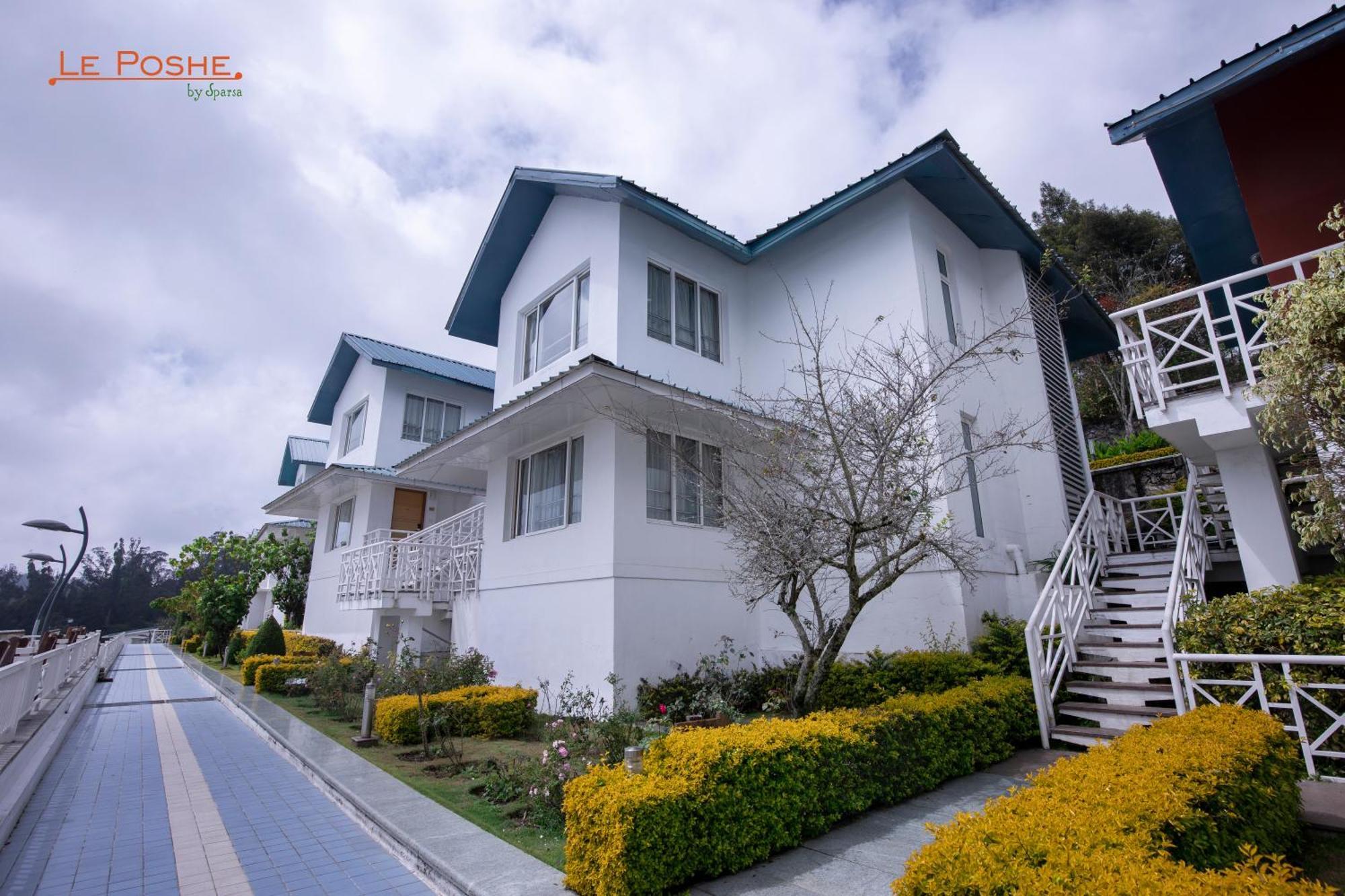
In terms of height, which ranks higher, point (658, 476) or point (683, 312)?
point (683, 312)

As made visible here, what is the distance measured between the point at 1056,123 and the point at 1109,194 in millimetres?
21414

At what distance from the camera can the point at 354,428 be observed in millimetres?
21719

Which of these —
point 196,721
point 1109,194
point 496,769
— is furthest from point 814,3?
point 1109,194

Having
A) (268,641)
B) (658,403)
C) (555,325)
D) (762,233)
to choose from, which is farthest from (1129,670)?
(268,641)

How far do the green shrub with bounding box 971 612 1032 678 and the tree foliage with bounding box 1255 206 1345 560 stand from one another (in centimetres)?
346

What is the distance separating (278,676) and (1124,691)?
16.4 m

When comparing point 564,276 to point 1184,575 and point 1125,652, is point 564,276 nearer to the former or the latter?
point 1125,652

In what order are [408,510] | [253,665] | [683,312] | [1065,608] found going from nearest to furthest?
[1065,608] < [683,312] < [253,665] < [408,510]

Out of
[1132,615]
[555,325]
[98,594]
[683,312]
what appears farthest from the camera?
[98,594]

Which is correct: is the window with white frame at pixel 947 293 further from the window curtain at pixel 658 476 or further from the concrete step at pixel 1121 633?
the window curtain at pixel 658 476

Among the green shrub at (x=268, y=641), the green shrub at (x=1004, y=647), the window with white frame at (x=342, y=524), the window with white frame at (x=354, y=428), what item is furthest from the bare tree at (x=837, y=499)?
the green shrub at (x=268, y=641)

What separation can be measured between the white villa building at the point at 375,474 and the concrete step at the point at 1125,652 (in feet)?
43.0

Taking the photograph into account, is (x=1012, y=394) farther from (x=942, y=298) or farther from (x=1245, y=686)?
(x=1245, y=686)

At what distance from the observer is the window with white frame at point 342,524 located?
65.8 ft
